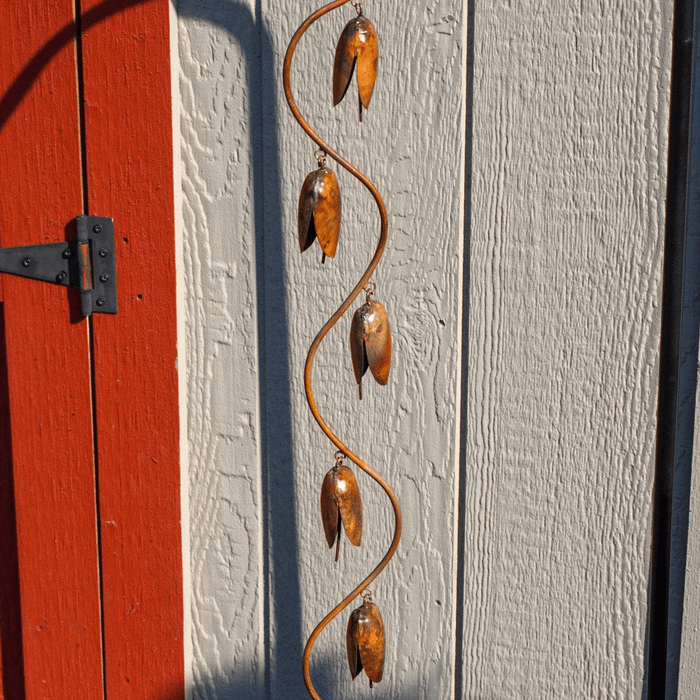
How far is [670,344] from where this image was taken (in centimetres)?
74

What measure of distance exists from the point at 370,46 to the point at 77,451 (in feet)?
1.93

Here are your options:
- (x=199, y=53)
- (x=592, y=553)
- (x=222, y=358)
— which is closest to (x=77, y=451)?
(x=222, y=358)

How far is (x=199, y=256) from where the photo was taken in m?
0.81

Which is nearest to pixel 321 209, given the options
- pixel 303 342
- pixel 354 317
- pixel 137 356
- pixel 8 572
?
pixel 354 317

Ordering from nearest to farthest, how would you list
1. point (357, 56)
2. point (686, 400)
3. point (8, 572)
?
point (357, 56) → point (686, 400) → point (8, 572)

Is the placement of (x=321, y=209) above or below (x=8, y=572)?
above

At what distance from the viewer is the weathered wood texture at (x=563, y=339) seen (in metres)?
0.72

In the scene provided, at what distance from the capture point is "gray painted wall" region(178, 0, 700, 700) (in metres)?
0.73

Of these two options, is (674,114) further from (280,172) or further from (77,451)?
(77,451)

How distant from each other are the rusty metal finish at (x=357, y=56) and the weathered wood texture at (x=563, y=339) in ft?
0.70

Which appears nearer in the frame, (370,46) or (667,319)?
(370,46)

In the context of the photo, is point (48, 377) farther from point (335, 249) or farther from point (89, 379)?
point (335, 249)

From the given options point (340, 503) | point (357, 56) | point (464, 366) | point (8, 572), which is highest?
point (357, 56)

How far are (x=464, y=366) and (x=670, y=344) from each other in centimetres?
23
